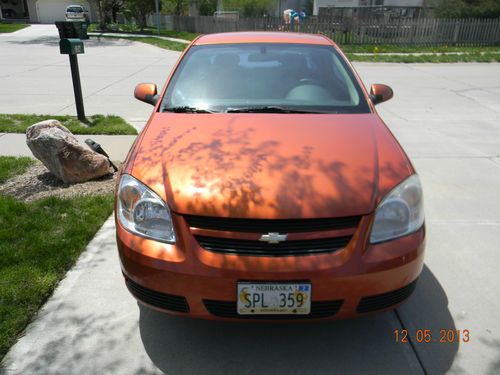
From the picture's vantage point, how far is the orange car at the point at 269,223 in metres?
2.16

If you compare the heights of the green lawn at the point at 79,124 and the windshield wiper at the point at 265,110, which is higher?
the windshield wiper at the point at 265,110

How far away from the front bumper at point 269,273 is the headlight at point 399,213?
0.05 meters

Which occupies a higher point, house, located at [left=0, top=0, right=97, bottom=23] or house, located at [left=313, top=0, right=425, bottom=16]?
house, located at [left=313, top=0, right=425, bottom=16]

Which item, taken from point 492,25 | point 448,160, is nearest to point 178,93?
point 448,160

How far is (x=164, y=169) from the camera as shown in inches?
97.0

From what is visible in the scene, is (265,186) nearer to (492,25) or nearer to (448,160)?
(448,160)

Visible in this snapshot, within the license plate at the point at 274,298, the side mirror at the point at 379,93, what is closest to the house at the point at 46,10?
the side mirror at the point at 379,93

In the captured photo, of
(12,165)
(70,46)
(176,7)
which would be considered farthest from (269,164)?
(176,7)

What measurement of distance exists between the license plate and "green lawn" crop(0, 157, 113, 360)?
138 cm

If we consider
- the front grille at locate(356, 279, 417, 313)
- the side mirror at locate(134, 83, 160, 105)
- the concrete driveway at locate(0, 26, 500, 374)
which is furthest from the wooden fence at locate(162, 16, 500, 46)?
the front grille at locate(356, 279, 417, 313)

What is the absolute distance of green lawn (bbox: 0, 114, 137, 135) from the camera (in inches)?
258

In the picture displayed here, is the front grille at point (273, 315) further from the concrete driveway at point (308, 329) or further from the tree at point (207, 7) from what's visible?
the tree at point (207, 7)

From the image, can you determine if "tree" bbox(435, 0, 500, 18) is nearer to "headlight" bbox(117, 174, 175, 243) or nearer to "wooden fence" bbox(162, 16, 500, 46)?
"wooden fence" bbox(162, 16, 500, 46)

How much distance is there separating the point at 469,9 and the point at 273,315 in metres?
24.9
